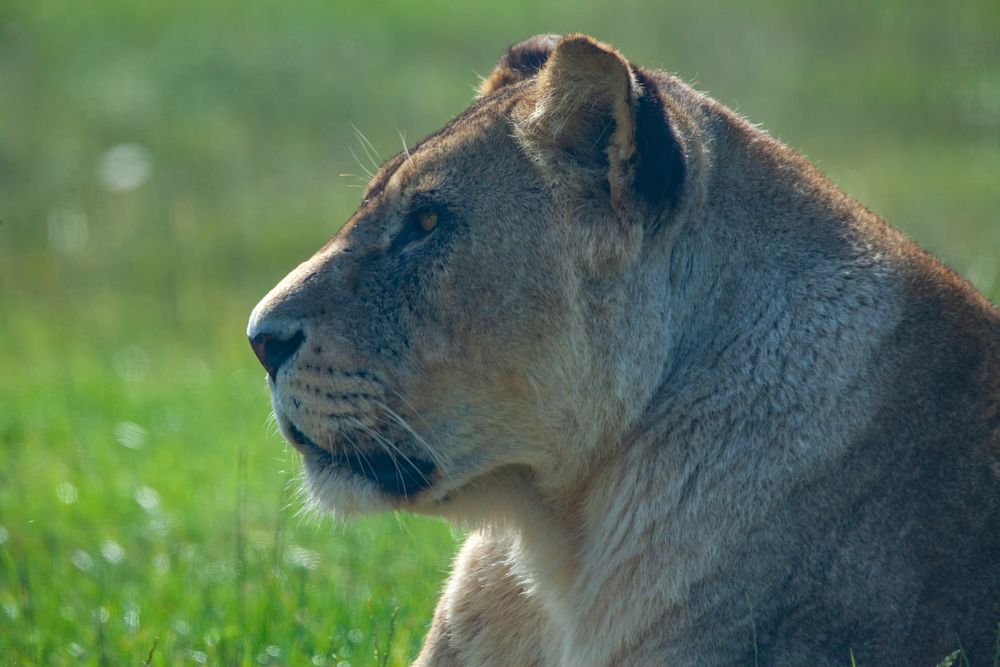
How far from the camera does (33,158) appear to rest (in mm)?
17375

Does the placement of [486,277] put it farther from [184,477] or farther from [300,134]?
[300,134]

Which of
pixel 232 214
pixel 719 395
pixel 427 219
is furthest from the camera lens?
pixel 232 214

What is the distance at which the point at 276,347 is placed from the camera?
3.69m

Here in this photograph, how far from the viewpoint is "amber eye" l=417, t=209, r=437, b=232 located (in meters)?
3.82

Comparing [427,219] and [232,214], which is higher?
[427,219]

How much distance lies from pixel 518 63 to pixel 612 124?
891mm

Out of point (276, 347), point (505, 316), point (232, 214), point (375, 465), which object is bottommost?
point (232, 214)

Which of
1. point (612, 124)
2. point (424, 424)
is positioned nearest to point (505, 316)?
point (424, 424)

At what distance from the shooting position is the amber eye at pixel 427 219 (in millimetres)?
3818

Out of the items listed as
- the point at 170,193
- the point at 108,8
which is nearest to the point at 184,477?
the point at 170,193

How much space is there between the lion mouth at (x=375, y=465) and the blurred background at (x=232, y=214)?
20 centimetres

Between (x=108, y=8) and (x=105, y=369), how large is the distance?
14.1 meters

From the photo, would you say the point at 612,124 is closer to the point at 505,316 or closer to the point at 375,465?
the point at 505,316

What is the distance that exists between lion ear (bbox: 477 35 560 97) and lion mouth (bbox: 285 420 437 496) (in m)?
1.29
